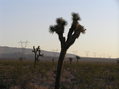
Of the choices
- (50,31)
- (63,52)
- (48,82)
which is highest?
(50,31)

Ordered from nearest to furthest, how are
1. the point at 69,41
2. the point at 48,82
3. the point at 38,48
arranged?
1. the point at 69,41
2. the point at 48,82
3. the point at 38,48

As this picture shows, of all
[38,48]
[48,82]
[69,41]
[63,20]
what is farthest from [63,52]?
[38,48]

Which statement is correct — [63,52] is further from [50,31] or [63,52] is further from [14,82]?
[14,82]

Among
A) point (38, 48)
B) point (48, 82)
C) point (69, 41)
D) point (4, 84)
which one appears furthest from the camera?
point (38, 48)

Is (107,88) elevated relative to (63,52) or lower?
lower

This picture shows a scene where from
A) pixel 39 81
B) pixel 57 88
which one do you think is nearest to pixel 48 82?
pixel 39 81

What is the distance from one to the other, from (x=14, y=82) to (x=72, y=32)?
1004 cm

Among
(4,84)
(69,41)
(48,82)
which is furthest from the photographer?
(48,82)

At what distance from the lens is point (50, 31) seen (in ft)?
64.0

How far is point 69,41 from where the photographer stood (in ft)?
62.5

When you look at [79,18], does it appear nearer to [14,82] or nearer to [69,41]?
[69,41]

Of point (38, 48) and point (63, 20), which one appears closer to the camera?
point (63, 20)

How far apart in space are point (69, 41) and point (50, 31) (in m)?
1.36

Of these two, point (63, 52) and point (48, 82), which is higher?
point (63, 52)
